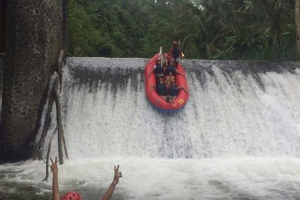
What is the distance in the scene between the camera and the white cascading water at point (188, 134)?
22.6 feet

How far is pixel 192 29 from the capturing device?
27438 millimetres

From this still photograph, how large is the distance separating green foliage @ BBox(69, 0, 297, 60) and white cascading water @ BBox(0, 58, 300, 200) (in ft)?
16.4

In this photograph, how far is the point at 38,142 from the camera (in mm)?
8508

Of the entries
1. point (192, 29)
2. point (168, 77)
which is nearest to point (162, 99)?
point (168, 77)

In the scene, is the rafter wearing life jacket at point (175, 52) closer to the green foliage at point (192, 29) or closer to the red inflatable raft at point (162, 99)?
the red inflatable raft at point (162, 99)

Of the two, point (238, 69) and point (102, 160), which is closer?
point (102, 160)

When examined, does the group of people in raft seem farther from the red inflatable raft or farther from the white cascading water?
the white cascading water

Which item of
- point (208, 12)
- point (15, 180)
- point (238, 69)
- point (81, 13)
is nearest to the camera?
point (15, 180)

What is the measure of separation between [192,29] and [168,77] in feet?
57.7

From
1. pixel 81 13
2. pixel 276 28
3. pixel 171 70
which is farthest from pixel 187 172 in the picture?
pixel 81 13

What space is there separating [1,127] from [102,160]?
91.9 inches

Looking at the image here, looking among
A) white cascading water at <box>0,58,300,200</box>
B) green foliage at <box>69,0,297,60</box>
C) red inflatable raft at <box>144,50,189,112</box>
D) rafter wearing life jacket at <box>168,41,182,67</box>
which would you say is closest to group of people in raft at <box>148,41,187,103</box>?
rafter wearing life jacket at <box>168,41,182,67</box>

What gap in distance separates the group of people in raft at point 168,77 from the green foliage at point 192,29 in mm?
5308

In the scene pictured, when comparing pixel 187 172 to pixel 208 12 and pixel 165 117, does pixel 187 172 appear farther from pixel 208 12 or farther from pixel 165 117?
pixel 208 12
